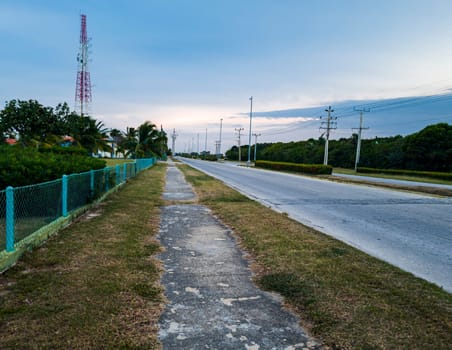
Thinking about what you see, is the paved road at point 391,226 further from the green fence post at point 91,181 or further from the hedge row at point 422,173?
the hedge row at point 422,173

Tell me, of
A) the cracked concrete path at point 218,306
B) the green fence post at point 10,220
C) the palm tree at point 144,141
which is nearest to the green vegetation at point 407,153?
the palm tree at point 144,141

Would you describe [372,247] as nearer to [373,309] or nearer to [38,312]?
[373,309]

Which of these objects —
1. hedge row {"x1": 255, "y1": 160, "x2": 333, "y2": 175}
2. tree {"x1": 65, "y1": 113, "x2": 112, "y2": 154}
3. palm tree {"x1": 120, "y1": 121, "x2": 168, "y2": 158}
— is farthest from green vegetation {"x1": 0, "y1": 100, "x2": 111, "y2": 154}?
hedge row {"x1": 255, "y1": 160, "x2": 333, "y2": 175}

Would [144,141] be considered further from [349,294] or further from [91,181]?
[349,294]

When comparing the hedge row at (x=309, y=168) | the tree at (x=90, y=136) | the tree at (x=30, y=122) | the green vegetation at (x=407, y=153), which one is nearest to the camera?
the tree at (x=30, y=122)

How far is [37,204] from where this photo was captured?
5648 millimetres

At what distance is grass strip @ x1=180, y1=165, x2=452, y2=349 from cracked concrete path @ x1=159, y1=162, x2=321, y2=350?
0.24 meters

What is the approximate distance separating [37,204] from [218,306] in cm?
398

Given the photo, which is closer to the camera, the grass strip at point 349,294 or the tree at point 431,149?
the grass strip at point 349,294

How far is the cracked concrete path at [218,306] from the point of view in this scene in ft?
9.40

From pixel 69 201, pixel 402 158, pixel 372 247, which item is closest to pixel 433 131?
pixel 402 158

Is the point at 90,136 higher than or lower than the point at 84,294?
higher

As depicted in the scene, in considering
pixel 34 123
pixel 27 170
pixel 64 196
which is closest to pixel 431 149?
pixel 34 123

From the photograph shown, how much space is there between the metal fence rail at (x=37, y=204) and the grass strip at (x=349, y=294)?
362 cm
